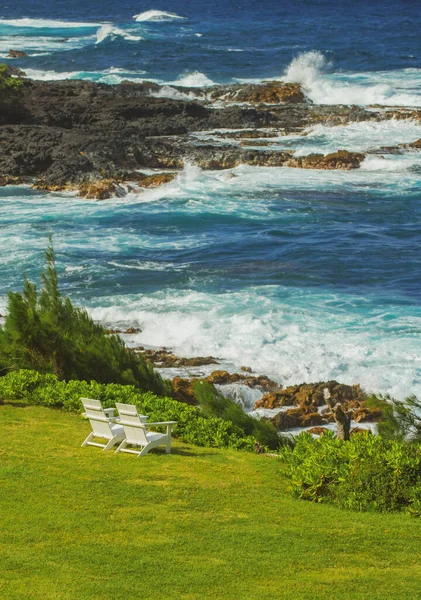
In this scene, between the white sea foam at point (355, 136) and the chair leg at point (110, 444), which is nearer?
the chair leg at point (110, 444)

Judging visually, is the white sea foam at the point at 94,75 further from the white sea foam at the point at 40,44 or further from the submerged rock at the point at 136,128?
the white sea foam at the point at 40,44

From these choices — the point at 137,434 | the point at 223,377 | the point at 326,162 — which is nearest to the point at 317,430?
the point at 223,377

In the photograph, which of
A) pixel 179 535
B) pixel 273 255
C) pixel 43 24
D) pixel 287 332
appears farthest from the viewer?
pixel 43 24

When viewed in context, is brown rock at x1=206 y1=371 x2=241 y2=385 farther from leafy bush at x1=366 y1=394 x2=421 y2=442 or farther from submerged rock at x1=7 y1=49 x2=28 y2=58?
submerged rock at x1=7 y1=49 x2=28 y2=58

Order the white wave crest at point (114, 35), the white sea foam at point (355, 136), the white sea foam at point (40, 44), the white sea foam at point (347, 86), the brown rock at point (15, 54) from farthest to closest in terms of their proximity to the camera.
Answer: the white wave crest at point (114, 35), the white sea foam at point (40, 44), the brown rock at point (15, 54), the white sea foam at point (347, 86), the white sea foam at point (355, 136)

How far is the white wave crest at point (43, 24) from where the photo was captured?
321 feet

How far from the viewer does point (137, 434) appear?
13.0 metres

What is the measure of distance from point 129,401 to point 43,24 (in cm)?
9198

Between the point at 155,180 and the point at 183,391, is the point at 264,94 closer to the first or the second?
the point at 155,180

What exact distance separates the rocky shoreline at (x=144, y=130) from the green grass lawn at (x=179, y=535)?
24.3 meters

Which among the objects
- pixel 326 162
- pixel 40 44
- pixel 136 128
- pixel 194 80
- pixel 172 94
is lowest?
pixel 326 162

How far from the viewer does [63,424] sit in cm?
1454

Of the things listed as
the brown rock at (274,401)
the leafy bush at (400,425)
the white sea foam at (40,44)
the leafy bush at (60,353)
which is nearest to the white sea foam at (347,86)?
the white sea foam at (40,44)

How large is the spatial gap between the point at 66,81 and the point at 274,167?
68.6 ft
